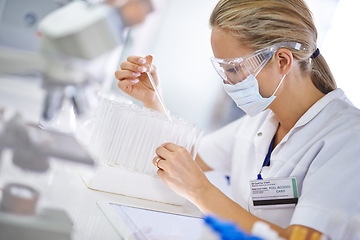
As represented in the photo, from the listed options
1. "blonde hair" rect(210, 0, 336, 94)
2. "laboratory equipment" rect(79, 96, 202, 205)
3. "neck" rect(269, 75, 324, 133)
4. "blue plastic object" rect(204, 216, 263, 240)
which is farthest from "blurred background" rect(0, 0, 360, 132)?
"neck" rect(269, 75, 324, 133)

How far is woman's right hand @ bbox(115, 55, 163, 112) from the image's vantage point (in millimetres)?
1800

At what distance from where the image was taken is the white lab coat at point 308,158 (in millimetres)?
1298

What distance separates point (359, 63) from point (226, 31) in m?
2.72

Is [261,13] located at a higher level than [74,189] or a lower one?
higher

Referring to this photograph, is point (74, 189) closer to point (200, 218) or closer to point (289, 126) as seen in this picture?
point (200, 218)

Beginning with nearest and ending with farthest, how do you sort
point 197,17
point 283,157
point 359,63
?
point 283,157 → point 359,63 → point 197,17

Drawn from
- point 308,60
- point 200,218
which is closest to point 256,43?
point 308,60

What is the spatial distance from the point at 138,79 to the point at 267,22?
2.16 feet

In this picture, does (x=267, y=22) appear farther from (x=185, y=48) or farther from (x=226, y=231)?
(x=185, y=48)

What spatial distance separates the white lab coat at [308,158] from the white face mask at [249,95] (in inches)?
6.3

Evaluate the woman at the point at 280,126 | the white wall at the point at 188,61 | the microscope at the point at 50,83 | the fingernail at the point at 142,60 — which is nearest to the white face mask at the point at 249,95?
the woman at the point at 280,126

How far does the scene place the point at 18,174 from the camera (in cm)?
89

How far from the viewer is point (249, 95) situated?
1634mm

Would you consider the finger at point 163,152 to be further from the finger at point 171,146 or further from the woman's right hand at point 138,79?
the woman's right hand at point 138,79
